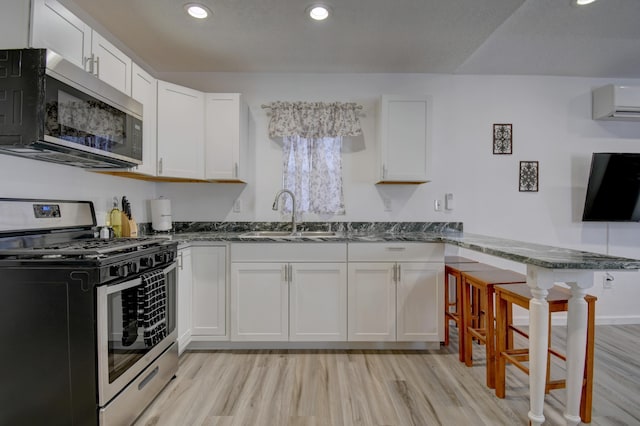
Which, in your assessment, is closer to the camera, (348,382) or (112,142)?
(112,142)

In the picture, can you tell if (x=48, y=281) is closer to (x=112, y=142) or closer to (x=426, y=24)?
(x=112, y=142)

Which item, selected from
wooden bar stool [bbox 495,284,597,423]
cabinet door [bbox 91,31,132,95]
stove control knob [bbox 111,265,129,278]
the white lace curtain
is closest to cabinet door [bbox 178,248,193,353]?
stove control knob [bbox 111,265,129,278]

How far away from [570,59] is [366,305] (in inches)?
113

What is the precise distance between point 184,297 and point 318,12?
224 cm

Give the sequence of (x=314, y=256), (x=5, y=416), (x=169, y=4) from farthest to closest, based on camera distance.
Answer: (x=314, y=256), (x=169, y=4), (x=5, y=416)

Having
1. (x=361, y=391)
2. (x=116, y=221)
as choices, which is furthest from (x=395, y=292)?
(x=116, y=221)

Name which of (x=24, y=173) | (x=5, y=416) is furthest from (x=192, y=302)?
(x=24, y=173)

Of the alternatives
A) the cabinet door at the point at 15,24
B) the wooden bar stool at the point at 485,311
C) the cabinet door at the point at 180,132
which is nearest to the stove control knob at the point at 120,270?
the cabinet door at the point at 15,24

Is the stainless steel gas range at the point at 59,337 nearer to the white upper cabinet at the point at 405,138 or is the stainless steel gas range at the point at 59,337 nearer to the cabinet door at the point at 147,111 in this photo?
the cabinet door at the point at 147,111

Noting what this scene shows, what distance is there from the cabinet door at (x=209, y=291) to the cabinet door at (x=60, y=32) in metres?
1.42

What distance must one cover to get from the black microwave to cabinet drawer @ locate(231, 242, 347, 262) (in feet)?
3.47

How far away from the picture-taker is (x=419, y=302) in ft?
8.00

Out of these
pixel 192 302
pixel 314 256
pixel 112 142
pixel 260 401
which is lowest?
pixel 260 401

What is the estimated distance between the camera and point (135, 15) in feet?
6.89
